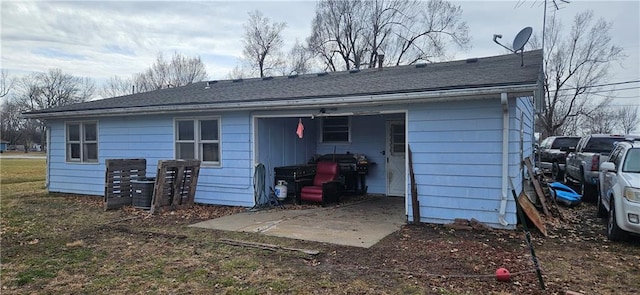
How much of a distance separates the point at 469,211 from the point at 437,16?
2508 centimetres

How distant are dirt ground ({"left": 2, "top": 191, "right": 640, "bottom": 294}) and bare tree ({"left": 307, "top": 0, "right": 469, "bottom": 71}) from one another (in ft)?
78.0

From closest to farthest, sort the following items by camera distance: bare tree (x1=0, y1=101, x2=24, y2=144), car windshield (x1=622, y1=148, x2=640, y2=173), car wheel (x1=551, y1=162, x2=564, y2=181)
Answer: car windshield (x1=622, y1=148, x2=640, y2=173) < car wheel (x1=551, y1=162, x2=564, y2=181) < bare tree (x1=0, y1=101, x2=24, y2=144)

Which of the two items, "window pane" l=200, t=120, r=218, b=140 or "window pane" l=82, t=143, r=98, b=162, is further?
"window pane" l=82, t=143, r=98, b=162

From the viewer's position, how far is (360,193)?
10.3 metres

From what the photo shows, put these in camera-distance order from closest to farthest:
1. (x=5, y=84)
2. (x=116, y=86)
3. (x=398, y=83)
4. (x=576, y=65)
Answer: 1. (x=398, y=83)
2. (x=576, y=65)
3. (x=116, y=86)
4. (x=5, y=84)

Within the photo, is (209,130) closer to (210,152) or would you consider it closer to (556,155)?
(210,152)

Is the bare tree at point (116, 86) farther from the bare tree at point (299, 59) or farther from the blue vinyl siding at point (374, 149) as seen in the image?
the blue vinyl siding at point (374, 149)

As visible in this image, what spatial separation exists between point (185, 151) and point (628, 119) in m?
49.0

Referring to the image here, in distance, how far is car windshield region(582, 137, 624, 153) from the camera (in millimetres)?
11055

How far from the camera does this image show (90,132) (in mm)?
10750

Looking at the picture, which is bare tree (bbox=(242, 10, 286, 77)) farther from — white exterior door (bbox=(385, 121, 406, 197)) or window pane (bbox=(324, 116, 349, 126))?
white exterior door (bbox=(385, 121, 406, 197))

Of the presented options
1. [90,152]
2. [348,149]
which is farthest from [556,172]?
[90,152]

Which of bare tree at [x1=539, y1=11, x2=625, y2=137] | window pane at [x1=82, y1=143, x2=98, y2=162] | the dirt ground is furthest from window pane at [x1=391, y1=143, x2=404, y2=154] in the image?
bare tree at [x1=539, y1=11, x2=625, y2=137]

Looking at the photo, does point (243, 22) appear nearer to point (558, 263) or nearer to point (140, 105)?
point (140, 105)
